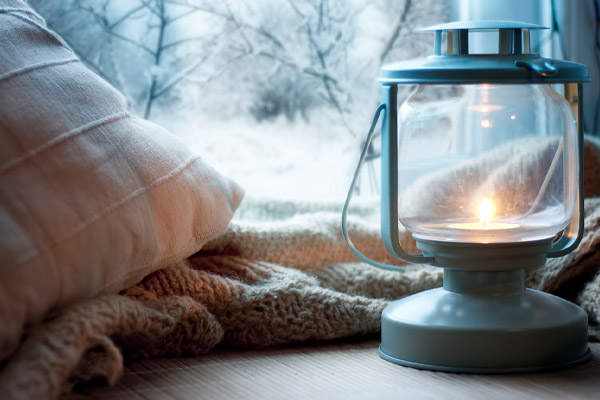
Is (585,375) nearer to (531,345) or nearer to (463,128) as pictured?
(531,345)

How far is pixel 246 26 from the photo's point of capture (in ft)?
4.15

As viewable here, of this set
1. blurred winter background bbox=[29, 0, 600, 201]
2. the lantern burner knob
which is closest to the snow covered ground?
blurred winter background bbox=[29, 0, 600, 201]

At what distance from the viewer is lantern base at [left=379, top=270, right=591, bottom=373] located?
0.81 metres

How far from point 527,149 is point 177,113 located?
0.54 m

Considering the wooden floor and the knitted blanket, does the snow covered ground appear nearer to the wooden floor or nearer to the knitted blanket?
the knitted blanket

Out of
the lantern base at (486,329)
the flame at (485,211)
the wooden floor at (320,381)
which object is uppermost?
the flame at (485,211)

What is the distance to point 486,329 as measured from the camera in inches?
31.8

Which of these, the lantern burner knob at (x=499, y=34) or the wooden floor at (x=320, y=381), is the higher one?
the lantern burner knob at (x=499, y=34)

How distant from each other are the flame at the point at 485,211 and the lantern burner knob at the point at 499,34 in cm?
17

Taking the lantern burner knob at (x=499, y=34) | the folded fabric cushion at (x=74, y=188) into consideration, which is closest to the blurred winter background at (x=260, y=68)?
the folded fabric cushion at (x=74, y=188)

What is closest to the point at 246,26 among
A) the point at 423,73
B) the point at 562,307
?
the point at 423,73

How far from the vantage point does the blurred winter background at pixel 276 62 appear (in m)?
1.23

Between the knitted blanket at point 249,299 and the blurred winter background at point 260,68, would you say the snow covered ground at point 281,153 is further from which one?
the knitted blanket at point 249,299

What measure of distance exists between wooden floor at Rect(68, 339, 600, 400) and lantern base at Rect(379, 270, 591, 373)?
14 mm
